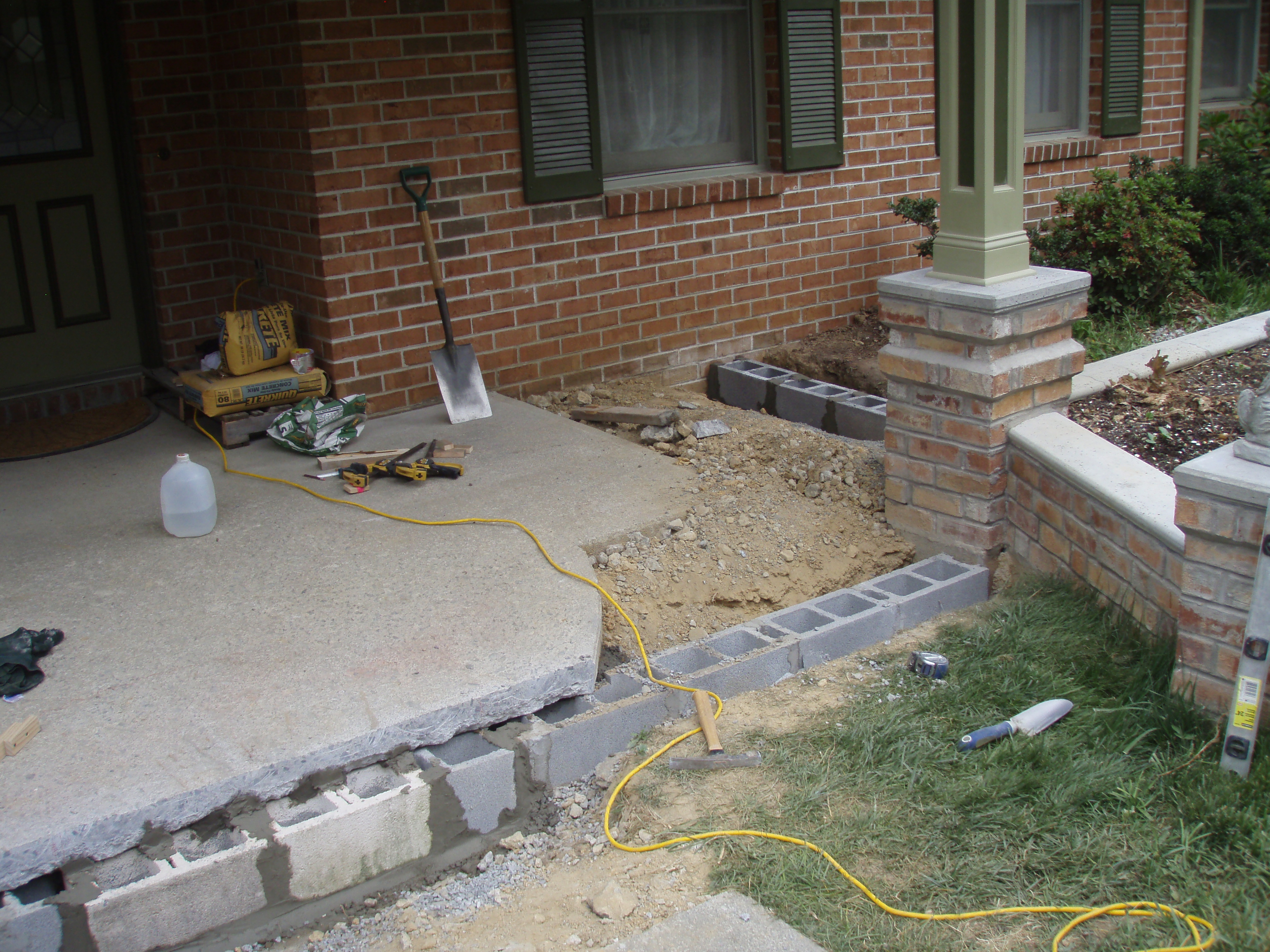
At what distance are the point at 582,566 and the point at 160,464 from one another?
2234mm

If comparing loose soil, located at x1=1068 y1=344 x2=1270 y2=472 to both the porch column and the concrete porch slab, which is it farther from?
the concrete porch slab

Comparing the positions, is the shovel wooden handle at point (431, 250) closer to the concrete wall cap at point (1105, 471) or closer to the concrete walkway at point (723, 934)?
the concrete wall cap at point (1105, 471)

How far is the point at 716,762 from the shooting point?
10.7 feet

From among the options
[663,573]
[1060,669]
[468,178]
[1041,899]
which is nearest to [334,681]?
[663,573]

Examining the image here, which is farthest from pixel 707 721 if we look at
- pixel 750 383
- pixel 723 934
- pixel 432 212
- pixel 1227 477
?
pixel 750 383

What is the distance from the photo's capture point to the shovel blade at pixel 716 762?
3266mm

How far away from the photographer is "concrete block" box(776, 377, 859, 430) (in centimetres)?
619

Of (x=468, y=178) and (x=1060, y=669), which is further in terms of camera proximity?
(x=468, y=178)

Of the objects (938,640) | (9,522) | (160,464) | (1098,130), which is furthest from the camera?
(1098,130)

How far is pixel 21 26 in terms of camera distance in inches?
220

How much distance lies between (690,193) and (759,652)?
3603 millimetres

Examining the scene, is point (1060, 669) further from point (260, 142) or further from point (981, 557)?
point (260, 142)

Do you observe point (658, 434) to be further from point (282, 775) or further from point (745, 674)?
point (282, 775)

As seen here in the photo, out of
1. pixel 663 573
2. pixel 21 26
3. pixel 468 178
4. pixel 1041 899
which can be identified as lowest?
pixel 1041 899
